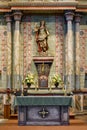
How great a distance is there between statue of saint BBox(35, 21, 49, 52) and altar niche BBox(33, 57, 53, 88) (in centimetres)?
61

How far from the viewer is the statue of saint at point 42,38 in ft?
67.2

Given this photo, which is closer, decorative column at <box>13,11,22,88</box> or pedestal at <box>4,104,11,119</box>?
pedestal at <box>4,104,11,119</box>

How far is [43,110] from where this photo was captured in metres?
14.1

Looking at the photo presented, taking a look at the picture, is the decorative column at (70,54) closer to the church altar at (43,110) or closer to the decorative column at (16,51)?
the decorative column at (16,51)

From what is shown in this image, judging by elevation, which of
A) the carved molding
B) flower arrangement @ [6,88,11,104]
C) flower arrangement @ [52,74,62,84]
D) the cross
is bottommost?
the cross

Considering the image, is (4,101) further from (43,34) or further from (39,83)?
(43,34)

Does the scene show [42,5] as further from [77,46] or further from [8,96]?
[8,96]

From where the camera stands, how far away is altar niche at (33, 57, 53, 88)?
20234mm

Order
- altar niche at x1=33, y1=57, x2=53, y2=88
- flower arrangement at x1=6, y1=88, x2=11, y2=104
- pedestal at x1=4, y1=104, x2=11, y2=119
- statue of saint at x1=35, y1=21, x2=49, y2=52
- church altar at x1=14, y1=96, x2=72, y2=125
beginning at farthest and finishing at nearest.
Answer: statue of saint at x1=35, y1=21, x2=49, y2=52 → altar niche at x1=33, y1=57, x2=53, y2=88 → flower arrangement at x1=6, y1=88, x2=11, y2=104 → pedestal at x1=4, y1=104, x2=11, y2=119 → church altar at x1=14, y1=96, x2=72, y2=125

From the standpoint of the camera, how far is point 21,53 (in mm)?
20641

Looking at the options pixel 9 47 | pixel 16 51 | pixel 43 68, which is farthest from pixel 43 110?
pixel 9 47

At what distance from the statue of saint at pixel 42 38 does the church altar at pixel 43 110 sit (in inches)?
270

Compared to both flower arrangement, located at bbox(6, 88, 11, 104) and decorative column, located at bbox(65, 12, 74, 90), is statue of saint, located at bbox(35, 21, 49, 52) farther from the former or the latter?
flower arrangement, located at bbox(6, 88, 11, 104)

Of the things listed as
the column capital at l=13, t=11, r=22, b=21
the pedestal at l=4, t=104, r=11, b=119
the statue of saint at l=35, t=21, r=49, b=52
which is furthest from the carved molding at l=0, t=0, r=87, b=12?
the pedestal at l=4, t=104, r=11, b=119
